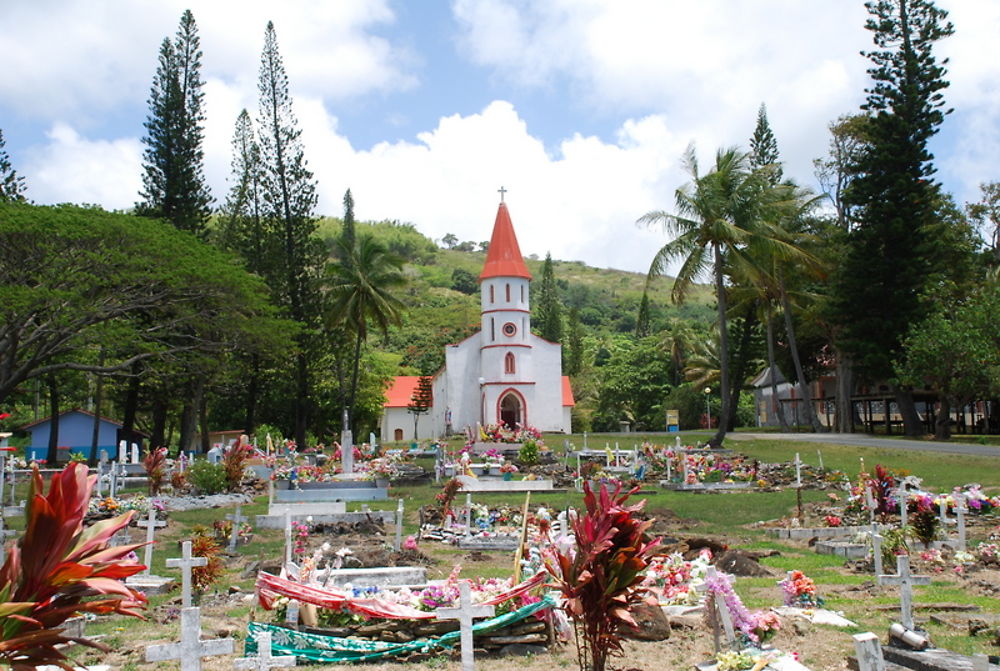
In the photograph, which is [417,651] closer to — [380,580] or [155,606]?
[380,580]

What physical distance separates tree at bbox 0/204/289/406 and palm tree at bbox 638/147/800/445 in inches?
533

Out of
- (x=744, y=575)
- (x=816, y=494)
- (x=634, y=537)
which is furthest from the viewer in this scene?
(x=816, y=494)

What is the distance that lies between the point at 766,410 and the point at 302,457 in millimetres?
30953

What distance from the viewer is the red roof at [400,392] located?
164 ft

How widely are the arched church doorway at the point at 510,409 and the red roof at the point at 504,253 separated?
19.8 ft

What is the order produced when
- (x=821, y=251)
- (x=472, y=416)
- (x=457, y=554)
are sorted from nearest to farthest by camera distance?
(x=457, y=554)
(x=821, y=251)
(x=472, y=416)

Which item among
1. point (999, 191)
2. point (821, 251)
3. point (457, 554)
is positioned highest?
point (999, 191)

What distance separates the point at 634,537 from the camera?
16.3 feet

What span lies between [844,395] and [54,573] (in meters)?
37.8

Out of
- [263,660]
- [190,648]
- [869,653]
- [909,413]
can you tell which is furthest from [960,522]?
[909,413]

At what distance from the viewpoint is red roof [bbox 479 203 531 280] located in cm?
4362

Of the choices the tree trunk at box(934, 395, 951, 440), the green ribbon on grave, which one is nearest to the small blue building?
the tree trunk at box(934, 395, 951, 440)

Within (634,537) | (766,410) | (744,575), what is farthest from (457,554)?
(766,410)

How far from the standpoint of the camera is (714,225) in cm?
2702
